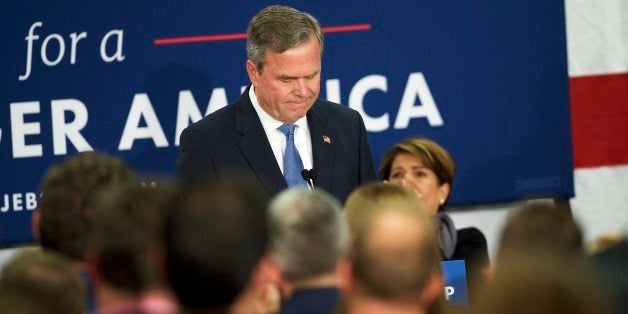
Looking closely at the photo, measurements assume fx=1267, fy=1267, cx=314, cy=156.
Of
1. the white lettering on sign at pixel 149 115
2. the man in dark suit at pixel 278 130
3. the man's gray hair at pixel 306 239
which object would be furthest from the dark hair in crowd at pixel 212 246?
the white lettering on sign at pixel 149 115

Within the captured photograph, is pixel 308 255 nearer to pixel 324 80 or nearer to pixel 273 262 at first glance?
pixel 273 262

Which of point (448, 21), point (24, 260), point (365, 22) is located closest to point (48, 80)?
point (365, 22)

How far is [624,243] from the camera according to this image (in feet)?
9.13

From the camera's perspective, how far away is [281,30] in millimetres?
4594

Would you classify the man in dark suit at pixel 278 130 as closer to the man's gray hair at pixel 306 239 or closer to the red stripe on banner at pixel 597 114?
the red stripe on banner at pixel 597 114

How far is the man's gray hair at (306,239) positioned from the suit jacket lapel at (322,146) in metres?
1.76

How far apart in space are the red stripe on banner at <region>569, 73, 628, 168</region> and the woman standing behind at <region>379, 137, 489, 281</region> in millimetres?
855

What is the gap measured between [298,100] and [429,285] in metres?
2.09

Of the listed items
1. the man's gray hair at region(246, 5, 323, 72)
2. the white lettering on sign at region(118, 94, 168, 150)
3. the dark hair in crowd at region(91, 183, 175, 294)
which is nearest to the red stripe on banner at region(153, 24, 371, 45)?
the white lettering on sign at region(118, 94, 168, 150)

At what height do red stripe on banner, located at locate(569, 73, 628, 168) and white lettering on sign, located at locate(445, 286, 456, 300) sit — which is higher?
red stripe on banner, located at locate(569, 73, 628, 168)

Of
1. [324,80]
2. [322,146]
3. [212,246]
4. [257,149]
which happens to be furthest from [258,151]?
[212,246]

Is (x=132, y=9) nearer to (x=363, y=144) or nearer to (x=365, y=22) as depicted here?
(x=365, y=22)

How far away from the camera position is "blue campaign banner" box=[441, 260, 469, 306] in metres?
4.54

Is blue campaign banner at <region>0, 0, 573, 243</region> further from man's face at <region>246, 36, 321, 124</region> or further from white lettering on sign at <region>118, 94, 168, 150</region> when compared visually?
man's face at <region>246, 36, 321, 124</region>
